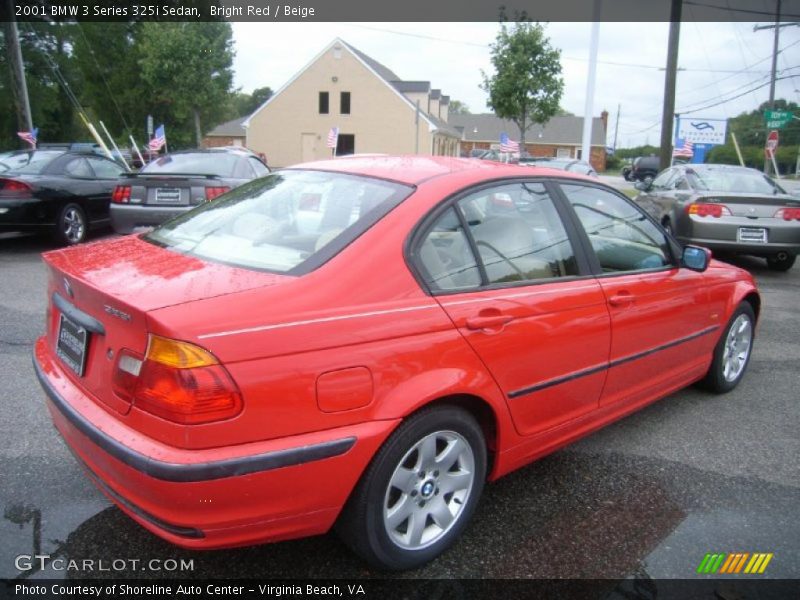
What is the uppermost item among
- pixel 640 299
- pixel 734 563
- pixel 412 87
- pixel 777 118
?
pixel 412 87

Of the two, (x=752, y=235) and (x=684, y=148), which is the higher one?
(x=684, y=148)

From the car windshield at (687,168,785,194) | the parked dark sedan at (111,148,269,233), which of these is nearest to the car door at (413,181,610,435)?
the parked dark sedan at (111,148,269,233)

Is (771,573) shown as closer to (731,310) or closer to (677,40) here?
(731,310)

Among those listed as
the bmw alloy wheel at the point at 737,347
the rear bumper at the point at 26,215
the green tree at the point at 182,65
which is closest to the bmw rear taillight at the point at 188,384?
the bmw alloy wheel at the point at 737,347

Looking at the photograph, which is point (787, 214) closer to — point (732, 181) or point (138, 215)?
point (732, 181)

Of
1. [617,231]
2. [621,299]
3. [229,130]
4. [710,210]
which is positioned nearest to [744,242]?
[710,210]

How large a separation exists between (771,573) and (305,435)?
1.95 meters

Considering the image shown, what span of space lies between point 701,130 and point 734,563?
21589 mm

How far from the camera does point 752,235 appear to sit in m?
8.34

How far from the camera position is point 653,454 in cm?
349

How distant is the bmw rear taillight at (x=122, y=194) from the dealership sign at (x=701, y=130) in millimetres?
18567

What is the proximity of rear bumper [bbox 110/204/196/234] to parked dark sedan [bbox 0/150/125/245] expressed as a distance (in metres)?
1.42

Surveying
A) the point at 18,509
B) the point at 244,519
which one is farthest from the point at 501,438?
the point at 18,509

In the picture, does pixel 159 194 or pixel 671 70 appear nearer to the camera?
pixel 159 194
